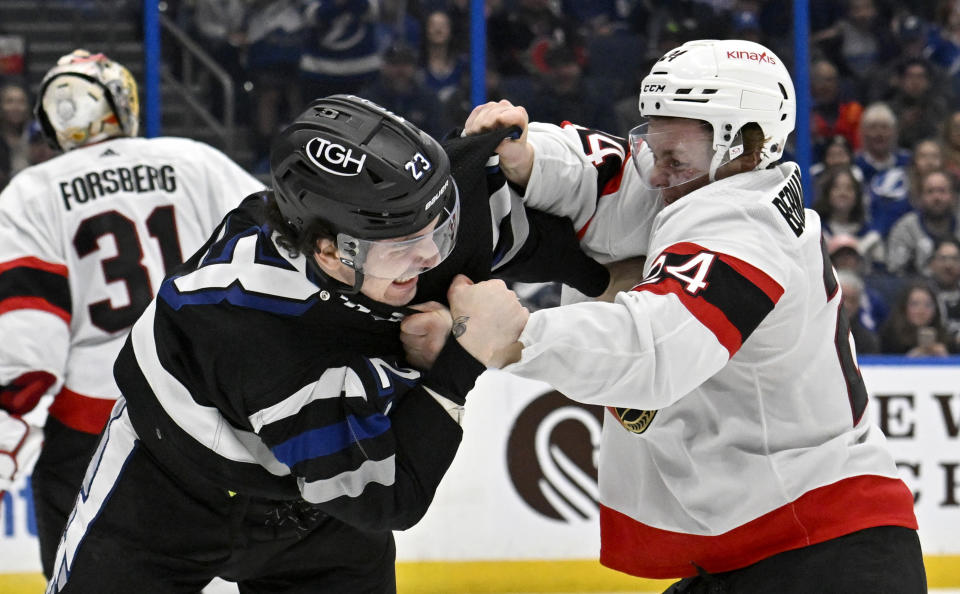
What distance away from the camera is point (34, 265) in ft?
9.64

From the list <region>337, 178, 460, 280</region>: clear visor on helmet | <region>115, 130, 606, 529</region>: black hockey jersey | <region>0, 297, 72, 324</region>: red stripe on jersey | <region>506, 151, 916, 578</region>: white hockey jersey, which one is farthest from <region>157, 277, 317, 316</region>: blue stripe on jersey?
<region>0, 297, 72, 324</region>: red stripe on jersey

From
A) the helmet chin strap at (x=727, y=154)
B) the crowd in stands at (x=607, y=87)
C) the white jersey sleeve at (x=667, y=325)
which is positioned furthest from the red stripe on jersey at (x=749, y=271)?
the crowd in stands at (x=607, y=87)

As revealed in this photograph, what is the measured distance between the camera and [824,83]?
5.46 m

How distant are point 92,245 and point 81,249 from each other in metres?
0.03

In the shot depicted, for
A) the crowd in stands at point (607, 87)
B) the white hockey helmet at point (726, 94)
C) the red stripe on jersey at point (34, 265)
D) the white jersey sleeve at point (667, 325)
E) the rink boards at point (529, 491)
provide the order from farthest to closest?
the crowd in stands at point (607, 87) → the rink boards at point (529, 491) → the red stripe on jersey at point (34, 265) → the white hockey helmet at point (726, 94) → the white jersey sleeve at point (667, 325)

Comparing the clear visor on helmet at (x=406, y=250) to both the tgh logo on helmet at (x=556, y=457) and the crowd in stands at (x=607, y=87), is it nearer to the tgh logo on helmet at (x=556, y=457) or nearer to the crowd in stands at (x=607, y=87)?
the tgh logo on helmet at (x=556, y=457)

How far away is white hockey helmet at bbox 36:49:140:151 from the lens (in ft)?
10.2

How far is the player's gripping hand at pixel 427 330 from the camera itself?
197 centimetres

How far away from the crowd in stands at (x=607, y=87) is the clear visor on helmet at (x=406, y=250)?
2963 mm

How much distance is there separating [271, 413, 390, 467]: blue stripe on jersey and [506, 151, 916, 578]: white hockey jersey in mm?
268

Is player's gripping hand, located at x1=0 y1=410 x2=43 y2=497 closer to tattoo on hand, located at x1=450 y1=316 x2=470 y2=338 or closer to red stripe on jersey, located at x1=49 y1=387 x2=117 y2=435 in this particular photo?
red stripe on jersey, located at x1=49 y1=387 x2=117 y2=435

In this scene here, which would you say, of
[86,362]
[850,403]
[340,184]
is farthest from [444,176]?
[86,362]

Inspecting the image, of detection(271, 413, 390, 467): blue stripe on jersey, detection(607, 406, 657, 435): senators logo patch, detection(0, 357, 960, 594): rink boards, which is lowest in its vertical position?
detection(0, 357, 960, 594): rink boards

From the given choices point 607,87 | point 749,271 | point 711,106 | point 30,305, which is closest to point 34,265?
point 30,305
